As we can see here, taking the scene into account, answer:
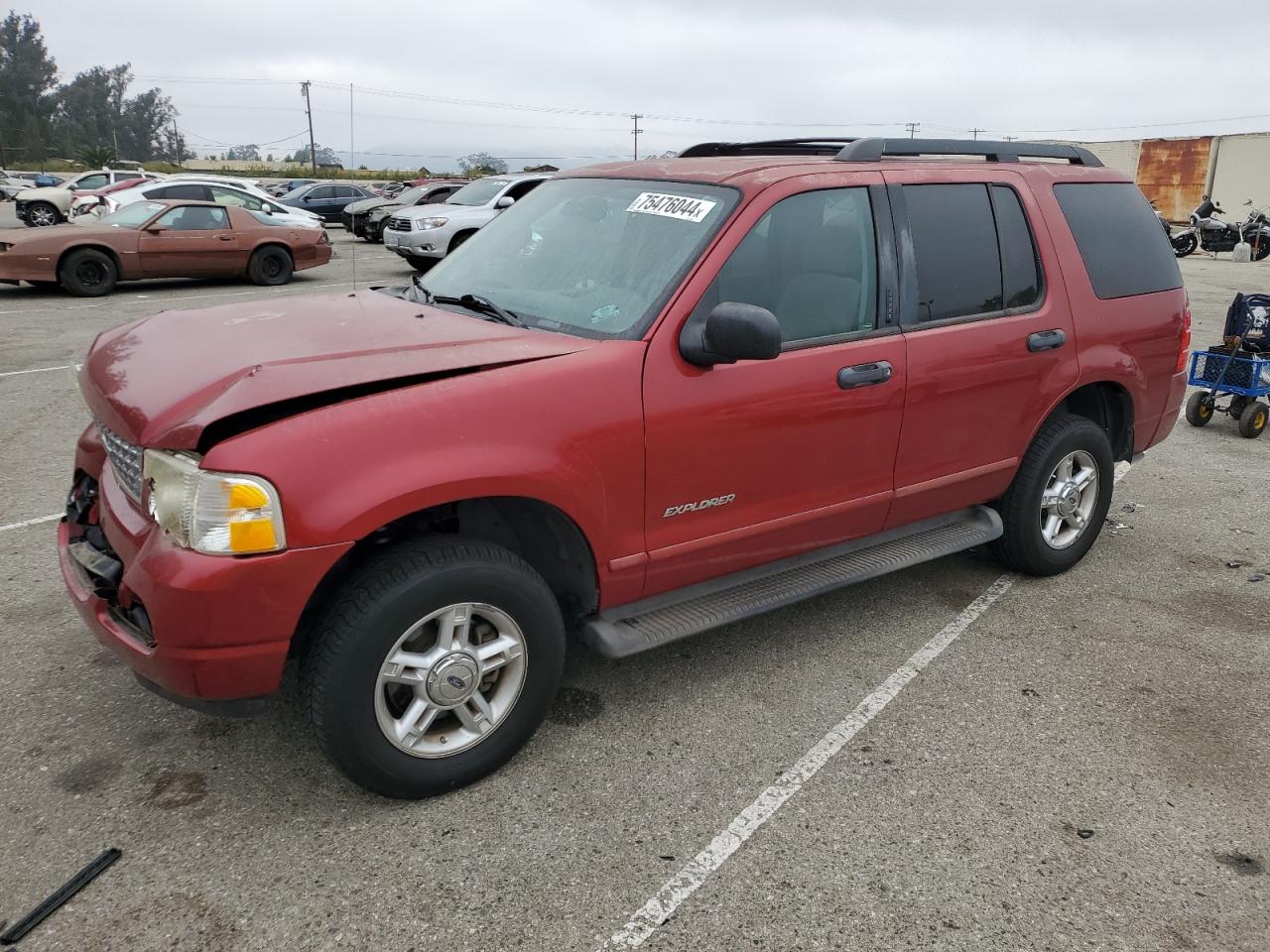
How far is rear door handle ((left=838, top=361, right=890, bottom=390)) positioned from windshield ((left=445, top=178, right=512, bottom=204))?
14451mm

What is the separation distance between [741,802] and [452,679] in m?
0.95

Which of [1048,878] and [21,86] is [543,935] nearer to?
[1048,878]

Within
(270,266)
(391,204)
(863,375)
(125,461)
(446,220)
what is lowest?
(270,266)

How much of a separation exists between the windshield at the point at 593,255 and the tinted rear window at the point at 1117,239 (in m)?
2.02

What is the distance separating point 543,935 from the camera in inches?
95.3

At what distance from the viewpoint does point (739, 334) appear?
296 centimetres

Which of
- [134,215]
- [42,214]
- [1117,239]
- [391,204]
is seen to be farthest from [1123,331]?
[42,214]

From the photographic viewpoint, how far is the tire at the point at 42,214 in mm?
22672

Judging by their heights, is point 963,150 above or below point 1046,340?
above

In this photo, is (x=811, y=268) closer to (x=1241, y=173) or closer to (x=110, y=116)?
(x=1241, y=173)

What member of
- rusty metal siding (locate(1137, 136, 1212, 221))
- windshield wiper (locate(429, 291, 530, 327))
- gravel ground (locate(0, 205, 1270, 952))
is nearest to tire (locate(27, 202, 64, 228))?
gravel ground (locate(0, 205, 1270, 952))

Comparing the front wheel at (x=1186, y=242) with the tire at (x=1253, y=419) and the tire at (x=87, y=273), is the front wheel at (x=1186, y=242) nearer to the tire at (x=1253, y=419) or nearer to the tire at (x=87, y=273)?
the tire at (x=1253, y=419)

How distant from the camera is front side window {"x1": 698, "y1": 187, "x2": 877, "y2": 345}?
11.0 feet

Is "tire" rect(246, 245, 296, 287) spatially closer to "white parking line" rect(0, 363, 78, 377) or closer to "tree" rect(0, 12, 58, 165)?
"white parking line" rect(0, 363, 78, 377)
